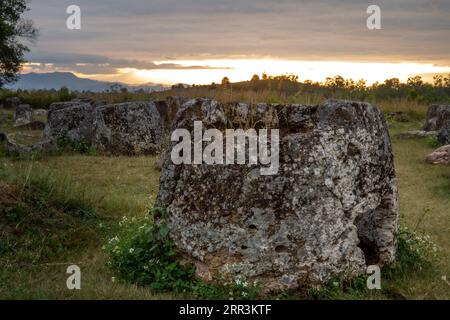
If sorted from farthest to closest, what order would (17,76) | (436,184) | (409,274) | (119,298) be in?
(17,76) → (436,184) → (409,274) → (119,298)

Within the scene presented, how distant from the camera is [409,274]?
772cm

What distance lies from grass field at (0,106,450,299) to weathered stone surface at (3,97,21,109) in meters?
27.0

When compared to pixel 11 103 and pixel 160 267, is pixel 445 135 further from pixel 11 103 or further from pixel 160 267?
pixel 11 103

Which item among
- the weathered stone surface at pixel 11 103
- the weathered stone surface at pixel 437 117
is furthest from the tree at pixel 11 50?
the weathered stone surface at pixel 437 117

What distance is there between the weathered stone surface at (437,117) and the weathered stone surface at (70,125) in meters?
14.5

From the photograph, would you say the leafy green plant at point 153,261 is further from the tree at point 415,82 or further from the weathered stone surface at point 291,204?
the tree at point 415,82

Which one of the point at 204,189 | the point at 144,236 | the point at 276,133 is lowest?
the point at 144,236

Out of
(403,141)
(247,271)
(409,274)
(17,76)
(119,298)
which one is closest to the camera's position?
(119,298)

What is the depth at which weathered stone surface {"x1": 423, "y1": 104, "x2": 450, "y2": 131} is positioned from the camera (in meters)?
25.0

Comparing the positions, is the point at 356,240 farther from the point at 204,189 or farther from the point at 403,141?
the point at 403,141

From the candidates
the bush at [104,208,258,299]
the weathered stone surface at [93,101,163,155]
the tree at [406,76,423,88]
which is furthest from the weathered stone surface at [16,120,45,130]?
the tree at [406,76,423,88]

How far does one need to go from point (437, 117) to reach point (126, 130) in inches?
558
